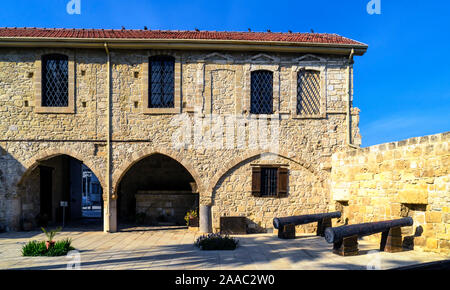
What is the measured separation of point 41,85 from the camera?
33.3 ft

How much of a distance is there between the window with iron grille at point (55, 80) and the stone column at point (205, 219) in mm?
6371

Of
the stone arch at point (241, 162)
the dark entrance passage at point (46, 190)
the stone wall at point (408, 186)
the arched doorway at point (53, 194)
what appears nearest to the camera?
the stone wall at point (408, 186)

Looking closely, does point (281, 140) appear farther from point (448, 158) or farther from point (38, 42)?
point (38, 42)

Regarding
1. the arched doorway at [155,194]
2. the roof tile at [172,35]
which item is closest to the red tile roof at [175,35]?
the roof tile at [172,35]

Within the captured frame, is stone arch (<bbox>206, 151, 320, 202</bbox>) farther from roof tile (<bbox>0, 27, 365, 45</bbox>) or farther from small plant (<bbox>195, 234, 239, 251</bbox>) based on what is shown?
roof tile (<bbox>0, 27, 365, 45</bbox>)

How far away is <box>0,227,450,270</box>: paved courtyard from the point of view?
6.01 metres

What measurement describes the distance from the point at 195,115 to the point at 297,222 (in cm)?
512

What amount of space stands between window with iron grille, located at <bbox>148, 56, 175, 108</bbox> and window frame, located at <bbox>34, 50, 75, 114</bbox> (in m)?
2.80

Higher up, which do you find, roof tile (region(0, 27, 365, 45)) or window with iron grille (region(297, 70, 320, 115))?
roof tile (region(0, 27, 365, 45))

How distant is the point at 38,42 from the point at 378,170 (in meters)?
12.1

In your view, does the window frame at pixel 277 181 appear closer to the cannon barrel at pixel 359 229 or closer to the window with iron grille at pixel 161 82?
the cannon barrel at pixel 359 229

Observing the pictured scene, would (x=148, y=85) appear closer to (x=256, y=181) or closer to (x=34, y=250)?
(x=256, y=181)

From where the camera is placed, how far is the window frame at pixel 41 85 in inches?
398
